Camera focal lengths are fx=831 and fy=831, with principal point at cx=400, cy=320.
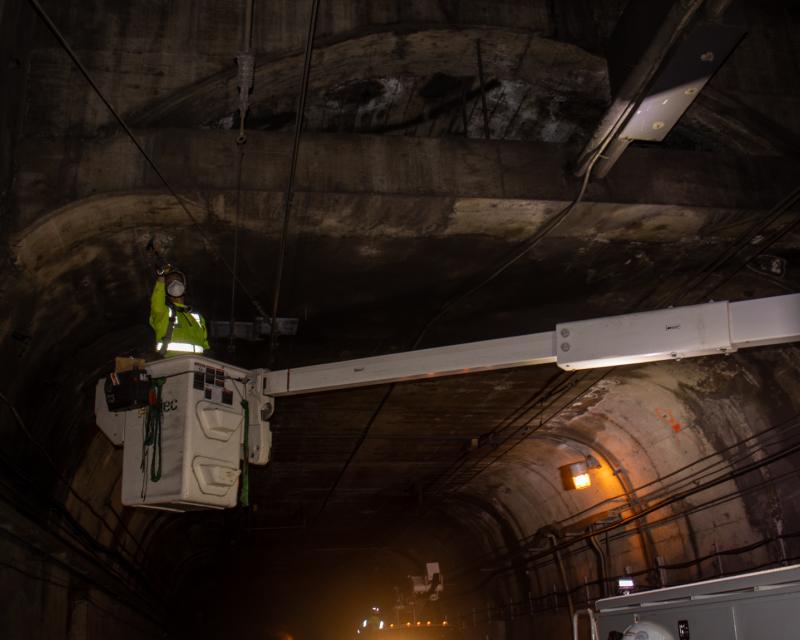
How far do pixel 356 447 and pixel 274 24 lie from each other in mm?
9022

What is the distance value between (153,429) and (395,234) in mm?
3066

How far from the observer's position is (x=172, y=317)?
26.3 ft

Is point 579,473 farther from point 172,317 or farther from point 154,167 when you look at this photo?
point 154,167

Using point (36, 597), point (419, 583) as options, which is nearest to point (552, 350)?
point (36, 597)

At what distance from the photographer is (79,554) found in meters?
10.4

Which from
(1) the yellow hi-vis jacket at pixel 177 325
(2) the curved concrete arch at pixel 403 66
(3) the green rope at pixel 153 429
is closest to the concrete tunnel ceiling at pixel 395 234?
(2) the curved concrete arch at pixel 403 66

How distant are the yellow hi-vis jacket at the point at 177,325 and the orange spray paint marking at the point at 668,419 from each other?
7.01 m

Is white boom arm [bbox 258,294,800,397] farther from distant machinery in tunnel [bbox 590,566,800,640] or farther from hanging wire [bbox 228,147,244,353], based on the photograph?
distant machinery in tunnel [bbox 590,566,800,640]

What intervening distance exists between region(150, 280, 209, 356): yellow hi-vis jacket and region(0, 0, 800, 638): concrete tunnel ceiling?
2.18 ft

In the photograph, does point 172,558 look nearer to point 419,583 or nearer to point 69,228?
point 419,583

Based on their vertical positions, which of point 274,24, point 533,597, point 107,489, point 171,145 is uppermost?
point 274,24

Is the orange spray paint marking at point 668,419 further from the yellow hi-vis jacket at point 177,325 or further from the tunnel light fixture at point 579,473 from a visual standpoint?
the yellow hi-vis jacket at point 177,325

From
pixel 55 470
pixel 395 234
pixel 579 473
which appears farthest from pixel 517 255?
pixel 579 473

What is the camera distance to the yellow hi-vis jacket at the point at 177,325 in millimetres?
8039
